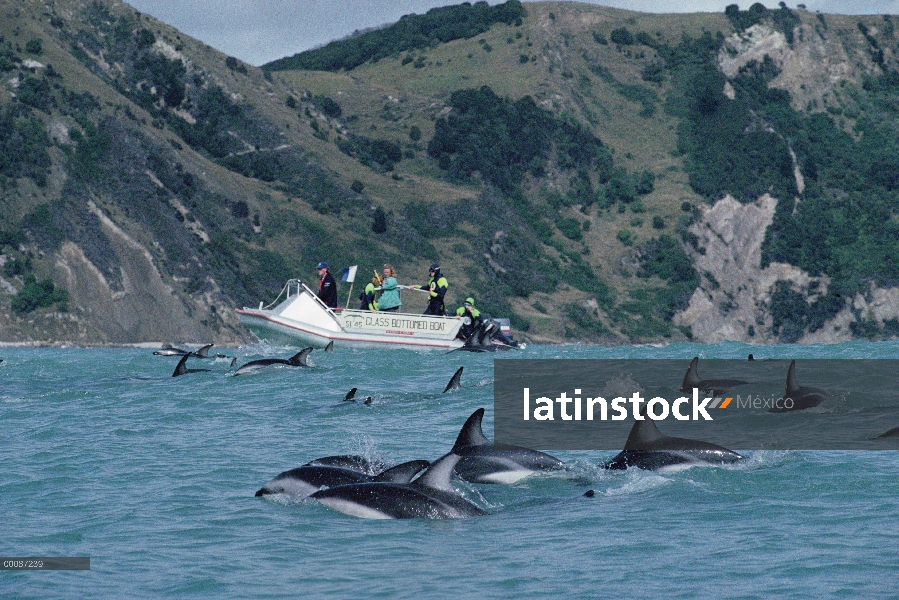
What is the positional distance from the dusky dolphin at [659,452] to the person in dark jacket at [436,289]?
24239 millimetres

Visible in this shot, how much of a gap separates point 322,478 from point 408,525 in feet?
6.08

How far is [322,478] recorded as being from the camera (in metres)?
14.5

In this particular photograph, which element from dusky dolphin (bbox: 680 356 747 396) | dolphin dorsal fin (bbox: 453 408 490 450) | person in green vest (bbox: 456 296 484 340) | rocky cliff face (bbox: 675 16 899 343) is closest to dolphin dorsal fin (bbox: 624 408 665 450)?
dolphin dorsal fin (bbox: 453 408 490 450)

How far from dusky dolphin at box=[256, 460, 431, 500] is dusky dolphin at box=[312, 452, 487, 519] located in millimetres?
347

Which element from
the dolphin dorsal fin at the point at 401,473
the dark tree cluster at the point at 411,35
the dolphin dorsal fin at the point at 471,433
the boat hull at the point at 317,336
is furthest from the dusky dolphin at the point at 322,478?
the dark tree cluster at the point at 411,35

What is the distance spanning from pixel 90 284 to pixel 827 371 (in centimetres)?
4901

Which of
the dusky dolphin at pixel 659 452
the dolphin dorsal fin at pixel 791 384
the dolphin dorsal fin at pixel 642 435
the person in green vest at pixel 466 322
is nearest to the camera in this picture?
the dusky dolphin at pixel 659 452

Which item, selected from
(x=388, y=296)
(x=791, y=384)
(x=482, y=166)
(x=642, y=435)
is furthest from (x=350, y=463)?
(x=482, y=166)

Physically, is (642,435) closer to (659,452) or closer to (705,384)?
(659,452)

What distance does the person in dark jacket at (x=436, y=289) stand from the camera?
42384mm

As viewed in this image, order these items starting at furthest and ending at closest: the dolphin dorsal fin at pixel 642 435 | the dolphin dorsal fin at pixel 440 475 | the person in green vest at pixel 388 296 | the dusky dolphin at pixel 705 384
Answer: the person in green vest at pixel 388 296, the dusky dolphin at pixel 705 384, the dolphin dorsal fin at pixel 642 435, the dolphin dorsal fin at pixel 440 475

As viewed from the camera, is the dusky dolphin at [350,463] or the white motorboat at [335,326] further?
the white motorboat at [335,326]

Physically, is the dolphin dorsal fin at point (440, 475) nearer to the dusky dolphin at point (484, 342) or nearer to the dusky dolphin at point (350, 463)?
the dusky dolphin at point (350, 463)

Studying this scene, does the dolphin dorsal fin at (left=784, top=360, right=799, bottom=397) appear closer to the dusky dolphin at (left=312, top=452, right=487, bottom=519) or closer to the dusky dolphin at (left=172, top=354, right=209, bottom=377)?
the dusky dolphin at (left=312, top=452, right=487, bottom=519)
